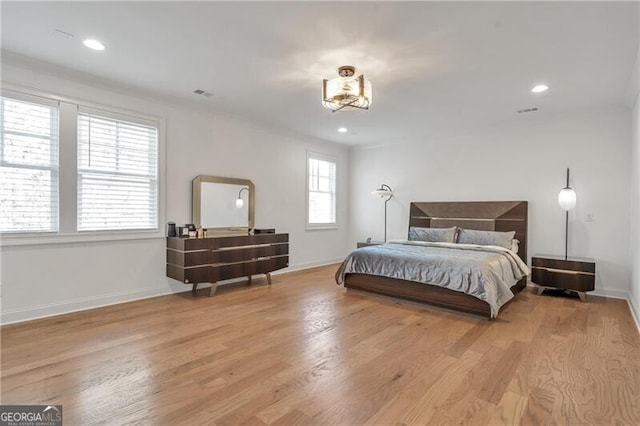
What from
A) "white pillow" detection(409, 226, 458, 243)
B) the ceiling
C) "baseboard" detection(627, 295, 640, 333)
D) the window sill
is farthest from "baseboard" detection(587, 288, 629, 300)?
the window sill

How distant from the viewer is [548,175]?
16.5ft

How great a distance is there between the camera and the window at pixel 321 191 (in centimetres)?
664

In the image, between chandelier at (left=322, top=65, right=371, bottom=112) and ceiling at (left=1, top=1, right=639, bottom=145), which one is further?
chandelier at (left=322, top=65, right=371, bottom=112)

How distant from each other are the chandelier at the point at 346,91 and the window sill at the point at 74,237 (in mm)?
2915

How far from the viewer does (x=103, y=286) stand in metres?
3.91

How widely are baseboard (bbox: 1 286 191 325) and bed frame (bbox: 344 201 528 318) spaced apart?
2729 millimetres

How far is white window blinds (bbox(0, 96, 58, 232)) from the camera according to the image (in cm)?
326

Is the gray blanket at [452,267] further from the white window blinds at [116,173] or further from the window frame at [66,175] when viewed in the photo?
the window frame at [66,175]

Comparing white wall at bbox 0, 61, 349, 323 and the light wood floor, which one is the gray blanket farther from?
white wall at bbox 0, 61, 349, 323

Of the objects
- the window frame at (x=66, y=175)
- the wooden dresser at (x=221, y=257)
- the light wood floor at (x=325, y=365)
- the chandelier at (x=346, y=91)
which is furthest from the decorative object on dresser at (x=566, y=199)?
the window frame at (x=66, y=175)

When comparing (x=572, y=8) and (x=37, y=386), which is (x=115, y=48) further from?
(x=572, y=8)

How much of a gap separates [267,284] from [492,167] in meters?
4.30

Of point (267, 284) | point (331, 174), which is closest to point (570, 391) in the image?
point (267, 284)

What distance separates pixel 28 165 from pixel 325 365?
364 centimetres
